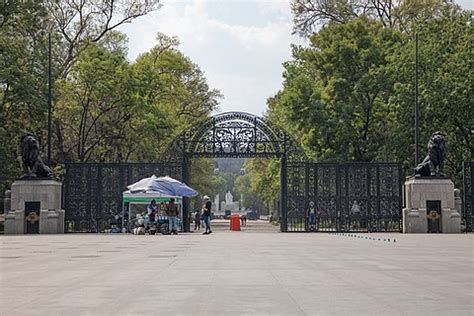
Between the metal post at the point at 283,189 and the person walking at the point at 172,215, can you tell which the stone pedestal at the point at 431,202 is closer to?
the metal post at the point at 283,189

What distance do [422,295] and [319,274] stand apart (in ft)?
9.58

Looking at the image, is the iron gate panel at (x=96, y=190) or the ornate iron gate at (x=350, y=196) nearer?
the ornate iron gate at (x=350, y=196)

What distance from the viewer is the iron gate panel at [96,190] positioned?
35.4 m

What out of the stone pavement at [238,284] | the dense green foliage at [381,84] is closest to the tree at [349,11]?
the dense green foliage at [381,84]

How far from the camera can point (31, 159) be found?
33.3 meters

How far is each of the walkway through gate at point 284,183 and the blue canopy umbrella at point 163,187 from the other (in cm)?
281

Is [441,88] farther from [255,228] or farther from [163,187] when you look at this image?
[255,228]

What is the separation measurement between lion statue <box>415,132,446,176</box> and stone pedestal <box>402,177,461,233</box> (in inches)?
16.2

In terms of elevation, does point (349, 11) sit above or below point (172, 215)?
above

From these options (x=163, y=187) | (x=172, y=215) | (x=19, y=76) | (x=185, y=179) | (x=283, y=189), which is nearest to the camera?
(x=163, y=187)

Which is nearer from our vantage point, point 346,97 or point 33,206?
point 33,206

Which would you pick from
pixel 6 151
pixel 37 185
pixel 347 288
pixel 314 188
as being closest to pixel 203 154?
pixel 314 188

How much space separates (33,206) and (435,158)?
19.0m

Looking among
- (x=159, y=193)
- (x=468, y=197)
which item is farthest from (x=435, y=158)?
(x=159, y=193)
